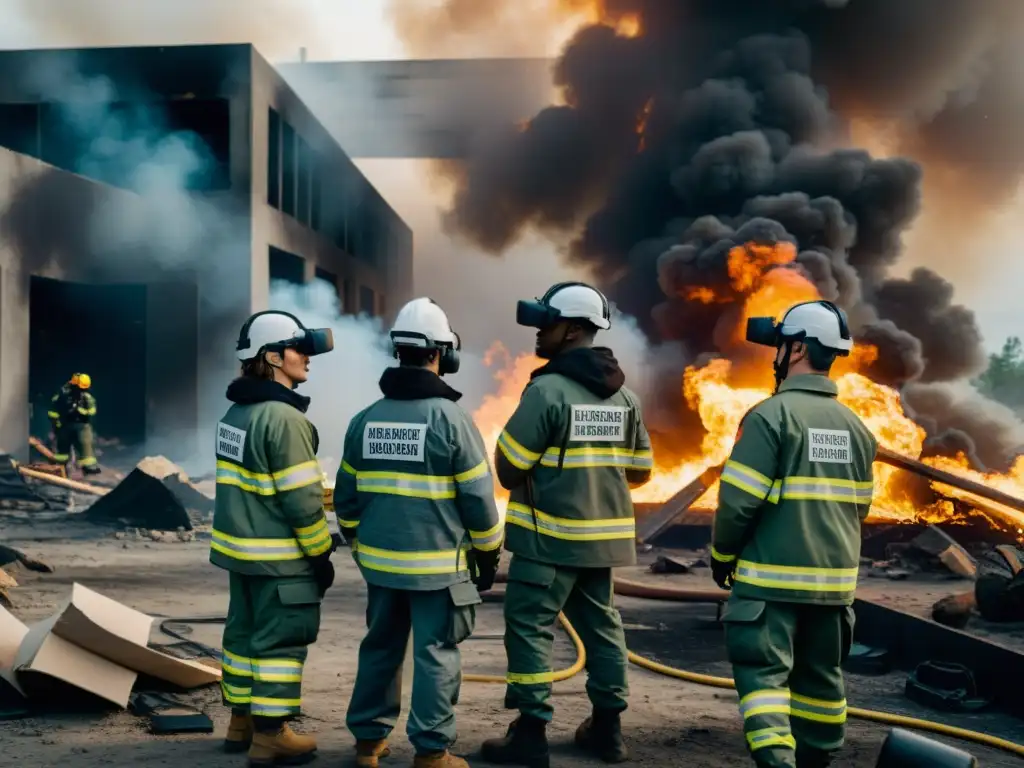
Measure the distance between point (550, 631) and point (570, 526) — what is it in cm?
42

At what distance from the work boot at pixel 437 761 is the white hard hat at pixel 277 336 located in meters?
1.58

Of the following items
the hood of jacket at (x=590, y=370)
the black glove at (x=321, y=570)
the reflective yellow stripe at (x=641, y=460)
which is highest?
the hood of jacket at (x=590, y=370)

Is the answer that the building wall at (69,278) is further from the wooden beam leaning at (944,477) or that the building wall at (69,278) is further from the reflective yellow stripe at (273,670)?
the reflective yellow stripe at (273,670)

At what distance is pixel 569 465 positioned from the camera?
13.9ft

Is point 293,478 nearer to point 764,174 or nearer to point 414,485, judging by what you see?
point 414,485

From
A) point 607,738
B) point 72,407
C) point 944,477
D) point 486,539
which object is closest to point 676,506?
point 944,477

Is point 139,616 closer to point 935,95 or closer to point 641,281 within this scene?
point 641,281

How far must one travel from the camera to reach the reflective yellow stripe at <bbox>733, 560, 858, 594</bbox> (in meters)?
3.63

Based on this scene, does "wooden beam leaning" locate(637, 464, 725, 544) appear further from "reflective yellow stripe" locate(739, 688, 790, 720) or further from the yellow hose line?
"reflective yellow stripe" locate(739, 688, 790, 720)

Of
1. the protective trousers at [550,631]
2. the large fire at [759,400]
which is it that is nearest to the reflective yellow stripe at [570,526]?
the protective trousers at [550,631]

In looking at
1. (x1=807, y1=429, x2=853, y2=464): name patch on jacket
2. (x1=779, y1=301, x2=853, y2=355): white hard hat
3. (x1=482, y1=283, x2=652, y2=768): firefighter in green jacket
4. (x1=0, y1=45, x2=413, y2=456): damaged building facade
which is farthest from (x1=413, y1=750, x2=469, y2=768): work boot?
(x1=0, y1=45, x2=413, y2=456): damaged building facade

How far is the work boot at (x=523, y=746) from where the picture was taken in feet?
13.3

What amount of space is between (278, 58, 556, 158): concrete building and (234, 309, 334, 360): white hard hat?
22040 millimetres

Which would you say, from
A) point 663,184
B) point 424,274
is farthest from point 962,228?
point 424,274
